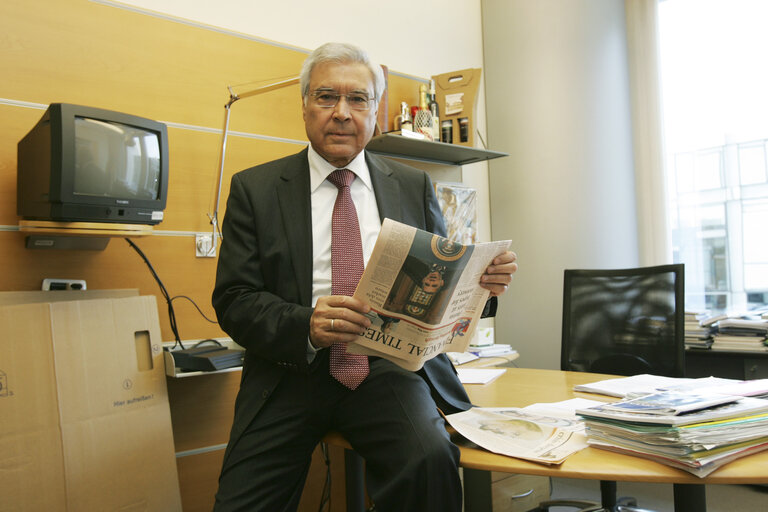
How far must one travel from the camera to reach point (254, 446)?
4.05 ft

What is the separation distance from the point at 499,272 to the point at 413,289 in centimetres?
28

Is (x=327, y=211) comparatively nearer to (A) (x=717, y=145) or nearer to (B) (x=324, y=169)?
(B) (x=324, y=169)

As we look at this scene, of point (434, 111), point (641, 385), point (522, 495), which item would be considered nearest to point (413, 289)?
point (641, 385)

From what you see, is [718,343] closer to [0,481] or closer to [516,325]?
[516,325]

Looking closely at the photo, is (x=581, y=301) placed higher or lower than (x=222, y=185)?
lower

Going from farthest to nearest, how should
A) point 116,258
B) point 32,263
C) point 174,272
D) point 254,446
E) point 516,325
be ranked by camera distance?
point 516,325, point 174,272, point 116,258, point 32,263, point 254,446

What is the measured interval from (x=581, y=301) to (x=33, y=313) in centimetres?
188

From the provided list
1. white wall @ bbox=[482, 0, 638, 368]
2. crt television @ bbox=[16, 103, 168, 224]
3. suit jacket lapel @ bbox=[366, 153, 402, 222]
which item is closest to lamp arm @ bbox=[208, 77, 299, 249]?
crt television @ bbox=[16, 103, 168, 224]

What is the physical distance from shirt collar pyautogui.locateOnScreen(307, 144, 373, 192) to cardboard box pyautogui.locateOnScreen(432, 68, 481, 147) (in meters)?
1.40

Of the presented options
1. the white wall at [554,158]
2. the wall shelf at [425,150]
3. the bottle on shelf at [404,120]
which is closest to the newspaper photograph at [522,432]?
the wall shelf at [425,150]

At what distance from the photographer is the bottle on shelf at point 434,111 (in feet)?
9.21

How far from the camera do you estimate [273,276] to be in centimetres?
141

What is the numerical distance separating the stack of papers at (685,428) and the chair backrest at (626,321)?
0.94 m

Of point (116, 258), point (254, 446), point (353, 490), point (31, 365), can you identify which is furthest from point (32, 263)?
point (353, 490)
